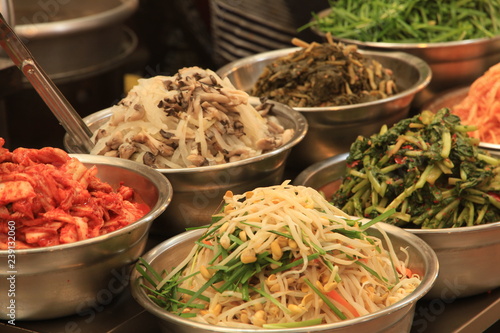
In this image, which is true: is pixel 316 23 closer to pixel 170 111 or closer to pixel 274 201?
pixel 170 111

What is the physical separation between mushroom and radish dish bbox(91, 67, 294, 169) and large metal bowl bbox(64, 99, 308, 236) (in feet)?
0.25

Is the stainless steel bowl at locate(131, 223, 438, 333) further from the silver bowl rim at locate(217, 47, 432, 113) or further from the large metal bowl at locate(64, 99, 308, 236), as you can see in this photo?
the silver bowl rim at locate(217, 47, 432, 113)

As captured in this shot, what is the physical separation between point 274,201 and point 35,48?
2657 millimetres

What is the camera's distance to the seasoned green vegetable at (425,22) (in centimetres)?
353

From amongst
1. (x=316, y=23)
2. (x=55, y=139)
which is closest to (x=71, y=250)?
(x=55, y=139)

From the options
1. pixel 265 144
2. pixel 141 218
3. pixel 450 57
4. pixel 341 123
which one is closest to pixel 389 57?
pixel 450 57

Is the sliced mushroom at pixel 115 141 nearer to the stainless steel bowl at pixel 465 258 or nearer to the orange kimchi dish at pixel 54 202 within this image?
the orange kimchi dish at pixel 54 202

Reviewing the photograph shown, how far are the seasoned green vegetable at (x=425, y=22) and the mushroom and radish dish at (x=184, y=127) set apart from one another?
144cm

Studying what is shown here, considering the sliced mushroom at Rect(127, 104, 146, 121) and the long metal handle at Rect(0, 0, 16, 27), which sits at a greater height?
the long metal handle at Rect(0, 0, 16, 27)

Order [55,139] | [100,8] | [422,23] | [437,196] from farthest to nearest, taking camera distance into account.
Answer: [100,8] → [55,139] → [422,23] → [437,196]

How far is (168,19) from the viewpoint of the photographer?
6.51 m

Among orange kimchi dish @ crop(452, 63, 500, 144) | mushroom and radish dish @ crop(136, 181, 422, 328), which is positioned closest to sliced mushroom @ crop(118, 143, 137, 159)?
mushroom and radish dish @ crop(136, 181, 422, 328)

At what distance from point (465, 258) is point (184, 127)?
0.97 meters

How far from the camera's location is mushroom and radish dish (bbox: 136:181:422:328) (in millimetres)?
1569
